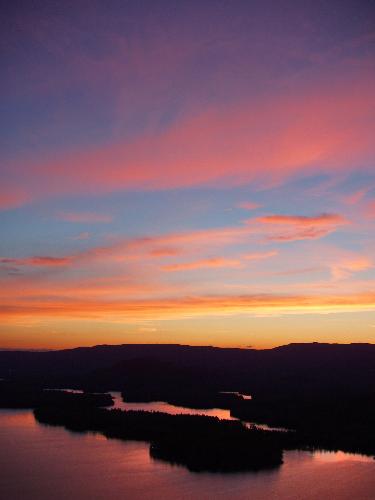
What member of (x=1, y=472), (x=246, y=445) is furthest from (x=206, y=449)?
(x=1, y=472)

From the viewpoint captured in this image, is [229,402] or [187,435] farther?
[229,402]

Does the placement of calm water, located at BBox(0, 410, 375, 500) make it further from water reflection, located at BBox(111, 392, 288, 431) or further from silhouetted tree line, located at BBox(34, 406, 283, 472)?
water reflection, located at BBox(111, 392, 288, 431)

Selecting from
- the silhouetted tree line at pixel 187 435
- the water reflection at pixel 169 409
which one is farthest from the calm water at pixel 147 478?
the water reflection at pixel 169 409

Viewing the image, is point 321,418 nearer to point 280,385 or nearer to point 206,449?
point 206,449

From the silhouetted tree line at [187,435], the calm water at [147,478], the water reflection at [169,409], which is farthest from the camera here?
the water reflection at [169,409]

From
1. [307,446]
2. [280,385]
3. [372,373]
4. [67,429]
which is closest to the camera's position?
[307,446]

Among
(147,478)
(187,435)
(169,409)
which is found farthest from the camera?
(169,409)

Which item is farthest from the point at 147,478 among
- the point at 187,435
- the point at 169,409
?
the point at 169,409

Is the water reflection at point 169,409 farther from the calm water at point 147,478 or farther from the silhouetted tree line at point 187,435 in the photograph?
the calm water at point 147,478

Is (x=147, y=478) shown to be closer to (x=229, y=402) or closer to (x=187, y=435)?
(x=187, y=435)
